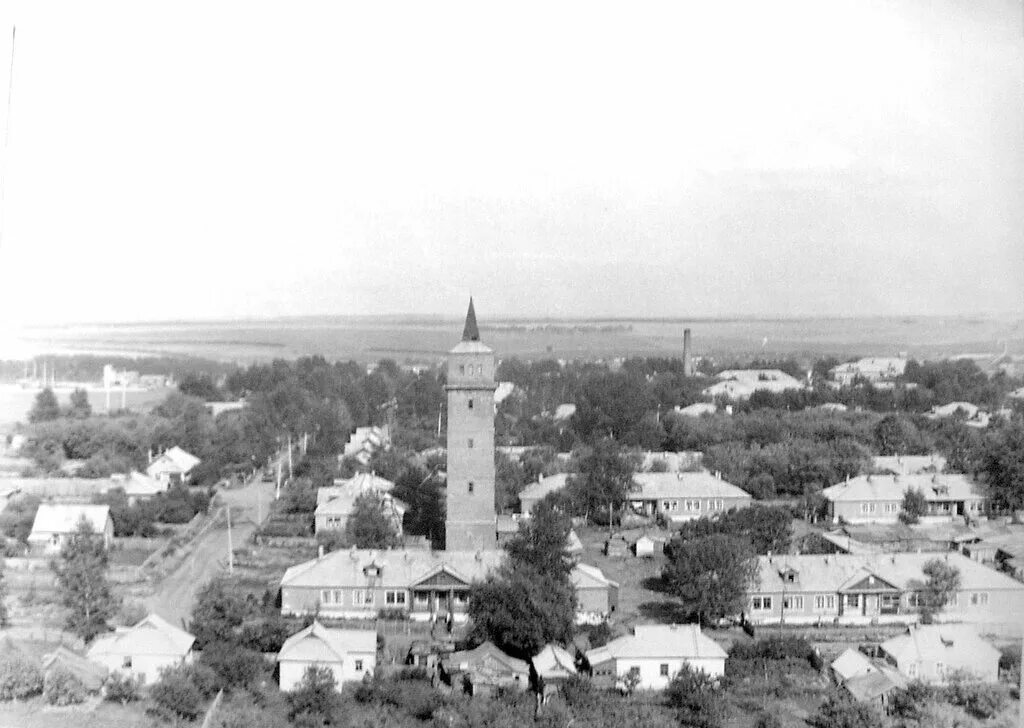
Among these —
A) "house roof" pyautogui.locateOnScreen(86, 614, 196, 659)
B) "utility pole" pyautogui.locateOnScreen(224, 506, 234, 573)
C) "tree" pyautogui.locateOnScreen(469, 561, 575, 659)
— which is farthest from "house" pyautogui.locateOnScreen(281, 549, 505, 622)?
"house roof" pyautogui.locateOnScreen(86, 614, 196, 659)

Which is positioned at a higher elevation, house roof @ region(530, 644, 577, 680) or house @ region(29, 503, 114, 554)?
house @ region(29, 503, 114, 554)

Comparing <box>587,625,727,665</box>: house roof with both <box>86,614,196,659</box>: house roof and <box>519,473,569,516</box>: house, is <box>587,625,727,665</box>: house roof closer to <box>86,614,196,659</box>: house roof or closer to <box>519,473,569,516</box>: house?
<box>86,614,196,659</box>: house roof

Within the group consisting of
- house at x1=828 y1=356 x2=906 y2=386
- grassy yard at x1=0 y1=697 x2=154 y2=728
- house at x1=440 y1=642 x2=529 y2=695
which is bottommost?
grassy yard at x1=0 y1=697 x2=154 y2=728

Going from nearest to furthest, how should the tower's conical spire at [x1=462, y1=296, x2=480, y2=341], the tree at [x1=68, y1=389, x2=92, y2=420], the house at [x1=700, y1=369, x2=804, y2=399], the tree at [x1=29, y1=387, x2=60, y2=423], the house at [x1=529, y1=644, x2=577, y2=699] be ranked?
the house at [x1=529, y1=644, x2=577, y2=699] < the tower's conical spire at [x1=462, y1=296, x2=480, y2=341] < the tree at [x1=29, y1=387, x2=60, y2=423] < the tree at [x1=68, y1=389, x2=92, y2=420] < the house at [x1=700, y1=369, x2=804, y2=399]

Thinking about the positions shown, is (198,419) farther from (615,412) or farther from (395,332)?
(615,412)

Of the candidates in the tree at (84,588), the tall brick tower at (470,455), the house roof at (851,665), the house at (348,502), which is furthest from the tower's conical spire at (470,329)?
the house roof at (851,665)

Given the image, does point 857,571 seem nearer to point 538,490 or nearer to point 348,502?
point 538,490
